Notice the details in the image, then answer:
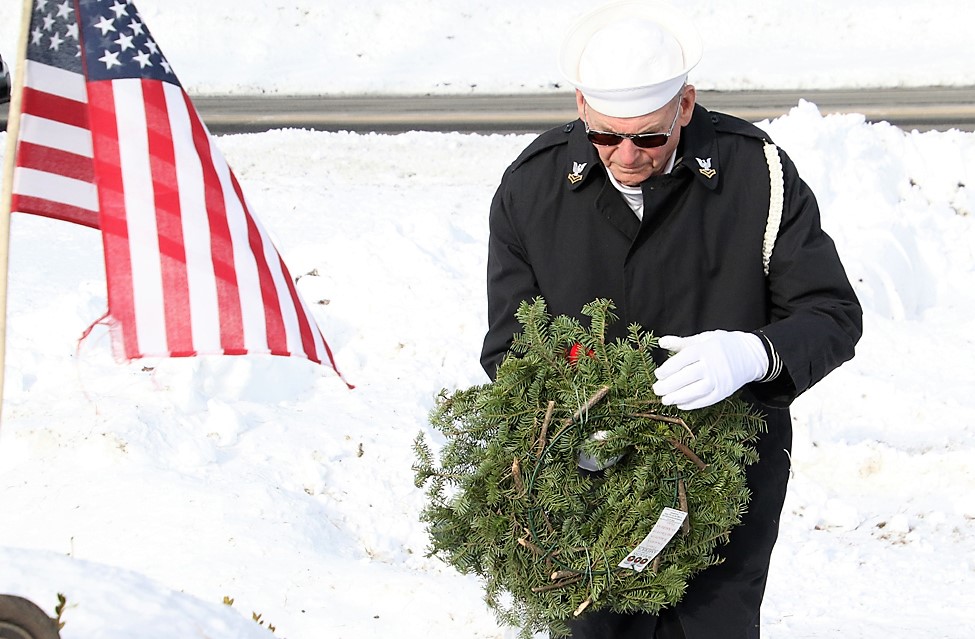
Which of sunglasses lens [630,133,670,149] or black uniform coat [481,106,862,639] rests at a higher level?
sunglasses lens [630,133,670,149]

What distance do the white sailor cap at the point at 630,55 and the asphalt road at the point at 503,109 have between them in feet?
32.9

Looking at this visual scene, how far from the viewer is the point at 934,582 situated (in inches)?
196

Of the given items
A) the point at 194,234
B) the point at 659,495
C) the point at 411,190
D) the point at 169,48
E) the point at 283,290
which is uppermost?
the point at 194,234

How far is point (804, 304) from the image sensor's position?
2863 mm

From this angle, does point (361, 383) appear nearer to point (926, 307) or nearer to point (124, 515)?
point (124, 515)

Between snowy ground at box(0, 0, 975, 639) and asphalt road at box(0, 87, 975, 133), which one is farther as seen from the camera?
asphalt road at box(0, 87, 975, 133)

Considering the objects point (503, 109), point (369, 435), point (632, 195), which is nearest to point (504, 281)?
point (632, 195)

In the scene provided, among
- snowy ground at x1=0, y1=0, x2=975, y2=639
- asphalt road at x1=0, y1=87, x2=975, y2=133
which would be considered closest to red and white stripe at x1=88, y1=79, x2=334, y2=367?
snowy ground at x1=0, y1=0, x2=975, y2=639

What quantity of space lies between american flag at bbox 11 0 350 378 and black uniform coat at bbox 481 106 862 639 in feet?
2.28

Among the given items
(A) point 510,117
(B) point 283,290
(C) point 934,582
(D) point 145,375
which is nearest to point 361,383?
(D) point 145,375

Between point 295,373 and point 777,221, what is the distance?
4018 mm

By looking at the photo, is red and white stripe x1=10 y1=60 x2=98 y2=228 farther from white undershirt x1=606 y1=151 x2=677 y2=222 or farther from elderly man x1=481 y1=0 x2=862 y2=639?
white undershirt x1=606 y1=151 x2=677 y2=222

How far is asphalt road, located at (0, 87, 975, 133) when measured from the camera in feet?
42.5

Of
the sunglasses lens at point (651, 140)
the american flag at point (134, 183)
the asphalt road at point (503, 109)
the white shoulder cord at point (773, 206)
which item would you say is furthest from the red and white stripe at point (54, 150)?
the asphalt road at point (503, 109)
